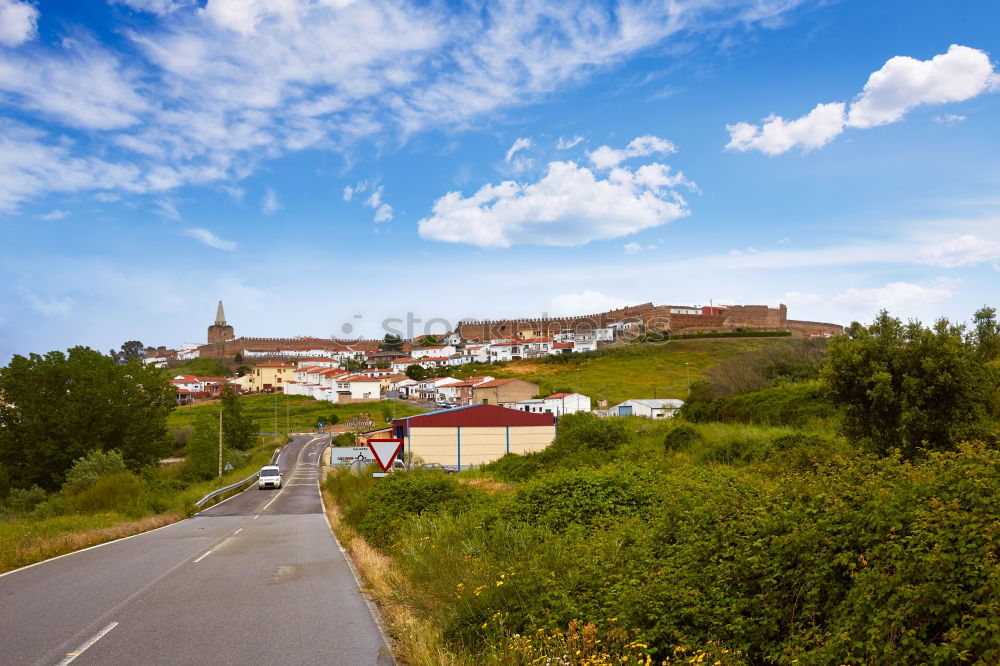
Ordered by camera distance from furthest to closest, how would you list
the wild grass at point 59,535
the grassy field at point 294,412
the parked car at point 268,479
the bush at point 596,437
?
the grassy field at point 294,412 < the parked car at point 268,479 < the bush at point 596,437 < the wild grass at point 59,535

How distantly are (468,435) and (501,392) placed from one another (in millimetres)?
32689

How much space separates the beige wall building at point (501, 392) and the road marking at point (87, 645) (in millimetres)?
80911

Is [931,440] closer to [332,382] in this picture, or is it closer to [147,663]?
[147,663]

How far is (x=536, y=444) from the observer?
193ft

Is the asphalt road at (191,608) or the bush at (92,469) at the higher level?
the asphalt road at (191,608)

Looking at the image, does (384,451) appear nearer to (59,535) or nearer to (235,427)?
(59,535)

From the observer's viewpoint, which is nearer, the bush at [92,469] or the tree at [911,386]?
the tree at [911,386]

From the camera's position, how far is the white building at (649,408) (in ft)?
209

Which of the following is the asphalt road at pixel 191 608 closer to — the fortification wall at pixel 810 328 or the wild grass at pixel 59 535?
the wild grass at pixel 59 535

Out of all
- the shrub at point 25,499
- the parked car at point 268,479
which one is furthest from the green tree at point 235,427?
the parked car at point 268,479

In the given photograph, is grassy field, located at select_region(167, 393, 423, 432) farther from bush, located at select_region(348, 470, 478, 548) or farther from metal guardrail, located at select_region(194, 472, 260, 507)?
bush, located at select_region(348, 470, 478, 548)

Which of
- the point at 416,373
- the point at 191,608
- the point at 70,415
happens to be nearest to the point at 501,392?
the point at 416,373

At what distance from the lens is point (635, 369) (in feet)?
369

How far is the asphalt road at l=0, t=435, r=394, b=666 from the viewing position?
7250 millimetres
